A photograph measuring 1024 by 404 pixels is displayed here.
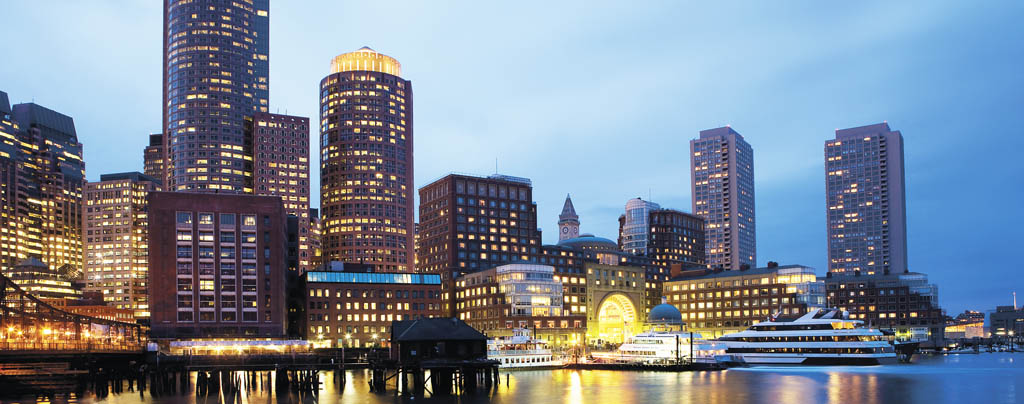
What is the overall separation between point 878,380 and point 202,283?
114m

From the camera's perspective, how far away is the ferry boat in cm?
16188

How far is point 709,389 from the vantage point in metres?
112

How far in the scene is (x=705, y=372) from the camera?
485 feet

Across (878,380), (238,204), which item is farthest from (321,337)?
(878,380)

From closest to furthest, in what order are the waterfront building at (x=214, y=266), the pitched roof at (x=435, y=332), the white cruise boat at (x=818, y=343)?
the pitched roof at (x=435, y=332) < the white cruise boat at (x=818, y=343) < the waterfront building at (x=214, y=266)

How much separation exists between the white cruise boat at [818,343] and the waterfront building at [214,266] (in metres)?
88.3

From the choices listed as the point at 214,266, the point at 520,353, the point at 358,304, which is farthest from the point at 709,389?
the point at 214,266

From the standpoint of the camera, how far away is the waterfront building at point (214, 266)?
532 ft

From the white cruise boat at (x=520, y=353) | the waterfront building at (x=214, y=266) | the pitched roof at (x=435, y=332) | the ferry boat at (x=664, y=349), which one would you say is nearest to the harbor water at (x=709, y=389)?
the pitched roof at (x=435, y=332)

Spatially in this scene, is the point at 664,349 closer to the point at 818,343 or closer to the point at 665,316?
the point at 665,316

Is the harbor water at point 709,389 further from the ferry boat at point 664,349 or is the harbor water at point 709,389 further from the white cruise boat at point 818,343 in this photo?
the ferry boat at point 664,349

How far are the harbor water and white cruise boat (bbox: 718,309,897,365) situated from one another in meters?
11.3

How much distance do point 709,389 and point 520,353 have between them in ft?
171

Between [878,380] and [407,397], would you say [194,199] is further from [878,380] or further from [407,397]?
[878,380]
